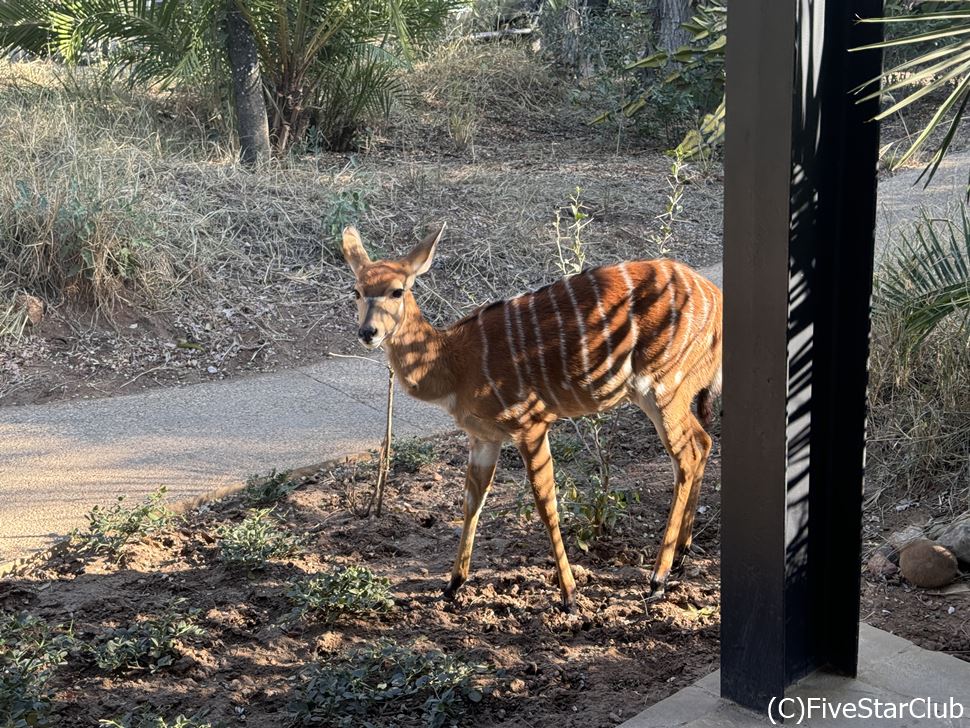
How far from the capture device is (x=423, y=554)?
486 centimetres

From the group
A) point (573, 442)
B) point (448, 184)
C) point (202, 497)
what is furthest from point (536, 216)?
point (202, 497)

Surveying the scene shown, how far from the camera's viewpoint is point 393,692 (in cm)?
354

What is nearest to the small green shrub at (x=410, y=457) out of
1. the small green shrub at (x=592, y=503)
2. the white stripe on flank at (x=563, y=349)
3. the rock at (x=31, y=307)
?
the small green shrub at (x=592, y=503)

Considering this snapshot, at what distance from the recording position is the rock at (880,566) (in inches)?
173

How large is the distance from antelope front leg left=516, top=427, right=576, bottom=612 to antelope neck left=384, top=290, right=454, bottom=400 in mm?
405

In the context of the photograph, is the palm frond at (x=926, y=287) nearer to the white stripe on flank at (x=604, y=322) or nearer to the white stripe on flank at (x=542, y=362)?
the white stripe on flank at (x=604, y=322)

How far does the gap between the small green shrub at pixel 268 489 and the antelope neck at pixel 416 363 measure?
1227 millimetres

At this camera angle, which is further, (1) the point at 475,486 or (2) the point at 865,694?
(1) the point at 475,486

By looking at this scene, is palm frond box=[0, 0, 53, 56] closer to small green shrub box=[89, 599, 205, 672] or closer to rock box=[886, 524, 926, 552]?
small green shrub box=[89, 599, 205, 672]

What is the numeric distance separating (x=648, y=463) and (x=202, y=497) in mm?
2283

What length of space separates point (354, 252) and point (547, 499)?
132 cm

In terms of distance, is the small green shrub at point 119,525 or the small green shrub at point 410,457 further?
the small green shrub at point 410,457

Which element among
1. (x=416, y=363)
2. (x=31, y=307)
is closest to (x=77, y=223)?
(x=31, y=307)

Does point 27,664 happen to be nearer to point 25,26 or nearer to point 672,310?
point 672,310
